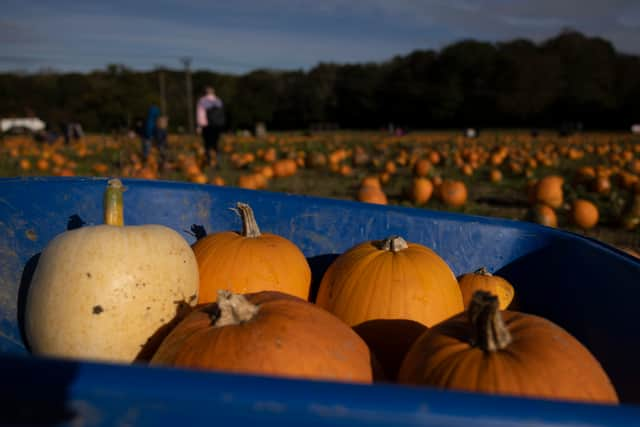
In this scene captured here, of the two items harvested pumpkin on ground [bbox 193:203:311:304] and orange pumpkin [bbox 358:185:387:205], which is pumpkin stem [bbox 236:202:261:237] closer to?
harvested pumpkin on ground [bbox 193:203:311:304]

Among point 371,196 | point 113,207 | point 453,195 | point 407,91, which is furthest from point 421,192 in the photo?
point 407,91

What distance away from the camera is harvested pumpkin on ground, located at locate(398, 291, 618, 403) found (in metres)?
0.98

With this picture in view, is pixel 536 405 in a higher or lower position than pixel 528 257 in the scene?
higher

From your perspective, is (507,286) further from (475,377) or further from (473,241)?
(475,377)

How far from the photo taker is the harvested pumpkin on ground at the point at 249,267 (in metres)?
1.68

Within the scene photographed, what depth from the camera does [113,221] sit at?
1.53 m

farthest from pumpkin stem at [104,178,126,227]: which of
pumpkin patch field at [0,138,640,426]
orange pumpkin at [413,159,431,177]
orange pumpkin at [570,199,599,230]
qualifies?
orange pumpkin at [413,159,431,177]

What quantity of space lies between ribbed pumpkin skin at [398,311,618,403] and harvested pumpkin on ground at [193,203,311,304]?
0.64 m

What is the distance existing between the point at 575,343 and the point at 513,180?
349 inches

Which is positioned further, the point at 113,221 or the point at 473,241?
the point at 473,241

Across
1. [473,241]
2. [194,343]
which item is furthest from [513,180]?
[194,343]

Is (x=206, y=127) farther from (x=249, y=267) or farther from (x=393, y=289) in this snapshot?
(x=393, y=289)

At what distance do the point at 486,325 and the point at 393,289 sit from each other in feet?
1.70

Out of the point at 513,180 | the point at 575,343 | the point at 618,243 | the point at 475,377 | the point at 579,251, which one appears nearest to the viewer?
the point at 475,377
